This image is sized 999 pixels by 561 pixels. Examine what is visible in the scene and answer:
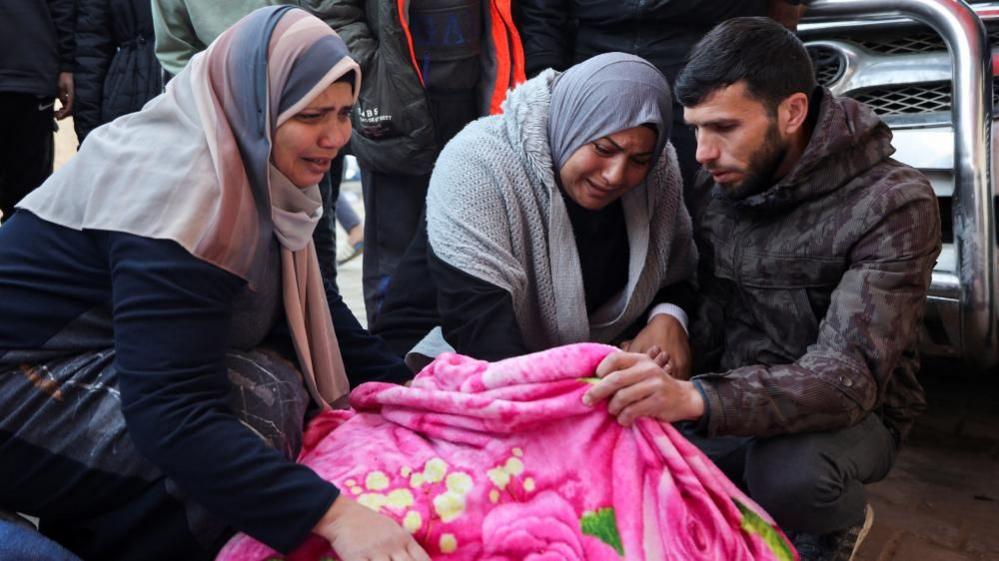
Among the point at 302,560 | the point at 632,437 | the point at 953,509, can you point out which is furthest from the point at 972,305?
the point at 302,560

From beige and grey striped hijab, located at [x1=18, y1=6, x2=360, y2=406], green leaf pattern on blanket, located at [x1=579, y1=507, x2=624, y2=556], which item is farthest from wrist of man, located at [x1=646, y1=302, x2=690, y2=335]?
beige and grey striped hijab, located at [x1=18, y1=6, x2=360, y2=406]

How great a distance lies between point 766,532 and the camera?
183 cm

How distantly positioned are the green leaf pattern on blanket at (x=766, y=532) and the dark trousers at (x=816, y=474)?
Answer: 193 mm

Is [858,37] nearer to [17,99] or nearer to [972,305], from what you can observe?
[972,305]

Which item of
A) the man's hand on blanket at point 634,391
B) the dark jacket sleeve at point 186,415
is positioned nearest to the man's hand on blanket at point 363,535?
the dark jacket sleeve at point 186,415

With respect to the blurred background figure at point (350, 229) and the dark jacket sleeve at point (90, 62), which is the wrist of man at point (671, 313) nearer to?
the dark jacket sleeve at point (90, 62)

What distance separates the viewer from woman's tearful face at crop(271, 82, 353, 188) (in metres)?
1.85

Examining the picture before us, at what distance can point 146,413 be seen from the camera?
5.27 feet

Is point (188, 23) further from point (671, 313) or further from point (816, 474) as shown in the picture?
point (816, 474)

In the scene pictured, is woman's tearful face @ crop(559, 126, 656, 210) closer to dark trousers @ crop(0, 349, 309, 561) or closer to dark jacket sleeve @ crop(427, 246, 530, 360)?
dark jacket sleeve @ crop(427, 246, 530, 360)

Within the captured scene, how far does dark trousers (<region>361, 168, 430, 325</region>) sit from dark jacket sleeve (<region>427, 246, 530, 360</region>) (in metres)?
0.91

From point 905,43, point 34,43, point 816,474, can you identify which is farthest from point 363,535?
point 34,43

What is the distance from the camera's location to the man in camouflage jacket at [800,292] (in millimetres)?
1998

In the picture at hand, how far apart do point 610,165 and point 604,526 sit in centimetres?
91
